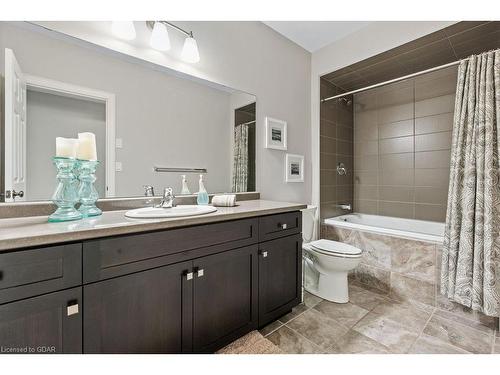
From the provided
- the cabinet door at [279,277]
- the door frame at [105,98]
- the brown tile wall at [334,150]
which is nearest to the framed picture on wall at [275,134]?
the brown tile wall at [334,150]

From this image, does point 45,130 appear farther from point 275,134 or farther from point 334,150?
point 334,150

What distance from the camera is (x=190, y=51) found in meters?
1.65

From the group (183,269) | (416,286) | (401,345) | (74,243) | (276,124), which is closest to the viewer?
(74,243)

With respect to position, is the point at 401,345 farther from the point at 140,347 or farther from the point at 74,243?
the point at 74,243

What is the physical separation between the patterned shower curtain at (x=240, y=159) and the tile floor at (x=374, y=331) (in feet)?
3.62

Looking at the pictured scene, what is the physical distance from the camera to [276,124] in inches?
91.4

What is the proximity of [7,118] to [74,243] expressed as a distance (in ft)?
2.52

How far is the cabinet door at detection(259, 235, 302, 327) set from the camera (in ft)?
4.94

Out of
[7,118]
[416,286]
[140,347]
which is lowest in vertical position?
[416,286]

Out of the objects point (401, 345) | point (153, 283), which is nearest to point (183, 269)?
point (153, 283)

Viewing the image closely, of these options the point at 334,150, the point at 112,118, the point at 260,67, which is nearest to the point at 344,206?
the point at 334,150

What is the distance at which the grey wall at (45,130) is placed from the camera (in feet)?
3.85

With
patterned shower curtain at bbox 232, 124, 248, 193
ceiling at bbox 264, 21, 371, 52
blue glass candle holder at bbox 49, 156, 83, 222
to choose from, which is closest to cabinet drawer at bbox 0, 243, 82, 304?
blue glass candle holder at bbox 49, 156, 83, 222
